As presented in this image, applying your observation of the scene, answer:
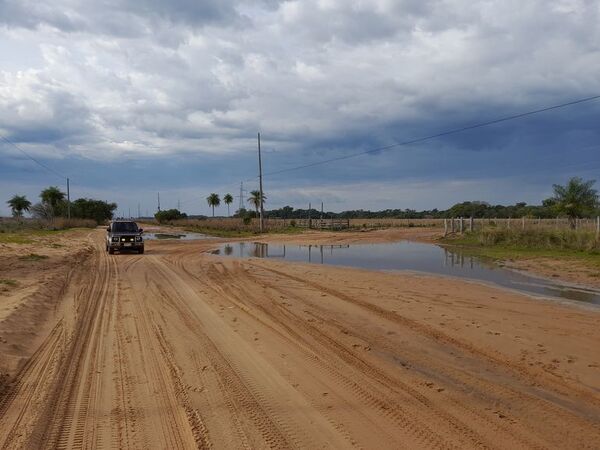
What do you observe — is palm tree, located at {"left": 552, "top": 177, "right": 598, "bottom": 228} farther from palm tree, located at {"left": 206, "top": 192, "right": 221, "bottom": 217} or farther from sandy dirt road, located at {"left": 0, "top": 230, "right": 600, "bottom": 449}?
palm tree, located at {"left": 206, "top": 192, "right": 221, "bottom": 217}

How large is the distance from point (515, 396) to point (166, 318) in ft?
21.9

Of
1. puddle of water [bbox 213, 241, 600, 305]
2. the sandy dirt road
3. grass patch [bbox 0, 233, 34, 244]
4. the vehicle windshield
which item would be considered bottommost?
puddle of water [bbox 213, 241, 600, 305]

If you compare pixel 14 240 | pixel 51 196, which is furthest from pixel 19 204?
pixel 14 240

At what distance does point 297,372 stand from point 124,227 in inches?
995

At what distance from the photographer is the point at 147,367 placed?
6500 mm

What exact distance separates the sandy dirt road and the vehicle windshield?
55.8ft

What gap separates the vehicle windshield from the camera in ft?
93.9

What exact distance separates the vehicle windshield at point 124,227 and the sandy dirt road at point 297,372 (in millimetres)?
17006

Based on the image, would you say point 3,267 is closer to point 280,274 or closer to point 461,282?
point 280,274

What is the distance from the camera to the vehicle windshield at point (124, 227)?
28611mm

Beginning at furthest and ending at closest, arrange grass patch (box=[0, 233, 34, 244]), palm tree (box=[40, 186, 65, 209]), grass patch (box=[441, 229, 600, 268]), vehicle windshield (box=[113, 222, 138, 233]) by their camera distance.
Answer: palm tree (box=[40, 186, 65, 209]), grass patch (box=[0, 233, 34, 244]), vehicle windshield (box=[113, 222, 138, 233]), grass patch (box=[441, 229, 600, 268])

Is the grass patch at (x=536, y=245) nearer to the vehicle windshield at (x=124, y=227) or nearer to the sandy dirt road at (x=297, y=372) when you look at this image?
the sandy dirt road at (x=297, y=372)

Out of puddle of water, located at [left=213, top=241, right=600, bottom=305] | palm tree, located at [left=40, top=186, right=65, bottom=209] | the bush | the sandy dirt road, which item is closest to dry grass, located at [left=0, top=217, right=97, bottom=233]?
palm tree, located at [left=40, top=186, right=65, bottom=209]

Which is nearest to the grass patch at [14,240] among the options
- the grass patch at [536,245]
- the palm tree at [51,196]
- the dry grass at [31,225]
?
the dry grass at [31,225]
